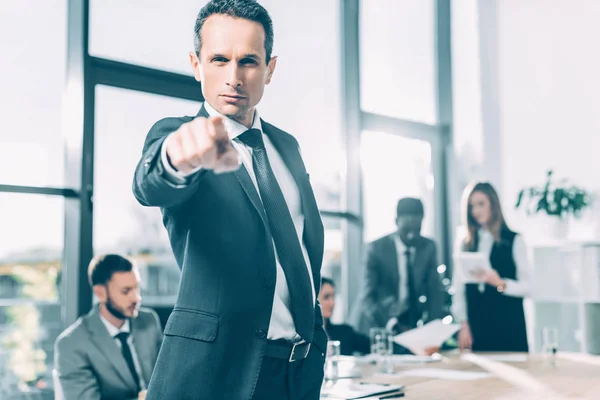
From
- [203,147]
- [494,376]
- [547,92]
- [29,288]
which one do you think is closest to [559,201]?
[547,92]

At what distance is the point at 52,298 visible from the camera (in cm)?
367

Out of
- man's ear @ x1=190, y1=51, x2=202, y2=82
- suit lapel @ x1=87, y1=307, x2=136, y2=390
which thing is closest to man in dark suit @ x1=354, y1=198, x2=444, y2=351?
suit lapel @ x1=87, y1=307, x2=136, y2=390

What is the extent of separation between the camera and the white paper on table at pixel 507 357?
10.6 ft

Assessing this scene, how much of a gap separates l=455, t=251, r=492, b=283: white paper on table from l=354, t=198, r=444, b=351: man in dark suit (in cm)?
56

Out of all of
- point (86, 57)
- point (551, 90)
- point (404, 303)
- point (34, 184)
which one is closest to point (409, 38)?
point (551, 90)

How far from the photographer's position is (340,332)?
3850 millimetres

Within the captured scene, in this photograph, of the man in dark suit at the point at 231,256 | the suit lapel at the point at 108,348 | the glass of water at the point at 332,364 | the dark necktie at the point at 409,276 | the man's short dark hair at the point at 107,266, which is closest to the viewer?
the man in dark suit at the point at 231,256

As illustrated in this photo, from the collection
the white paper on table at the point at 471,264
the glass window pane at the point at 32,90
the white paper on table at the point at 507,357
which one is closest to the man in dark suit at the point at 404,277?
the white paper on table at the point at 471,264

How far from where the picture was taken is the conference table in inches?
90.7

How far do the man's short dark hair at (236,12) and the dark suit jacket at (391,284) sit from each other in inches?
124

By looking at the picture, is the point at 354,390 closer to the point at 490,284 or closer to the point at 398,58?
the point at 490,284

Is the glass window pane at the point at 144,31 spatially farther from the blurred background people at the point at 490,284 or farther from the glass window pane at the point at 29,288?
the blurred background people at the point at 490,284

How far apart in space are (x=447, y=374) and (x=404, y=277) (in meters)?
1.60

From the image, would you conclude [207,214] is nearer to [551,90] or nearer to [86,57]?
[86,57]
